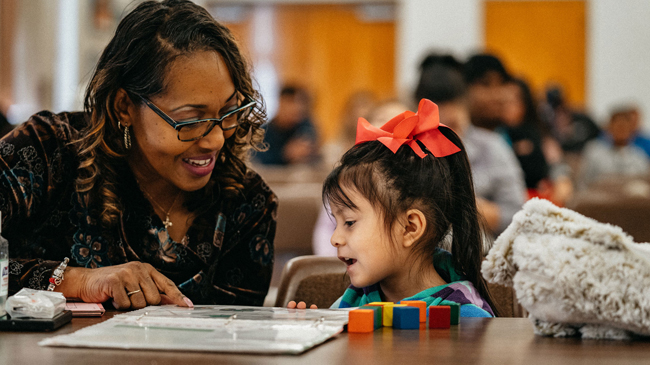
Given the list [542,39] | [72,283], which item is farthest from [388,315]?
[542,39]

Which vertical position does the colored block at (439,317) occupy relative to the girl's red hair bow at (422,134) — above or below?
below

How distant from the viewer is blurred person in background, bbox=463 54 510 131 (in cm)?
377

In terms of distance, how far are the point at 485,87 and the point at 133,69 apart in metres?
2.68

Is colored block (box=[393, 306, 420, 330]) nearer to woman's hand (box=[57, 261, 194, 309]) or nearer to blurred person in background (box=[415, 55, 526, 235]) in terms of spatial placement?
woman's hand (box=[57, 261, 194, 309])

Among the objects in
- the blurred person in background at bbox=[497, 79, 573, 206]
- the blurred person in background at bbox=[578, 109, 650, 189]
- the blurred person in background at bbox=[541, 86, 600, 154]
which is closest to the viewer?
the blurred person in background at bbox=[497, 79, 573, 206]

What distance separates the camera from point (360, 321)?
0.93m

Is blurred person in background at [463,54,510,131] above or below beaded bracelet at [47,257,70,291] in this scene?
above

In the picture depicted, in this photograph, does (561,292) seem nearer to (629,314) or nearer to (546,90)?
(629,314)

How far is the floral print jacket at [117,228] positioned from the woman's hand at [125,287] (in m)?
0.15

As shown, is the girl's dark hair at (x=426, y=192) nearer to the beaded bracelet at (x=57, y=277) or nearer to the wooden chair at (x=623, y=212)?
the beaded bracelet at (x=57, y=277)

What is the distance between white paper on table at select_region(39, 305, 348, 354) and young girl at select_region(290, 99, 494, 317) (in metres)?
0.27

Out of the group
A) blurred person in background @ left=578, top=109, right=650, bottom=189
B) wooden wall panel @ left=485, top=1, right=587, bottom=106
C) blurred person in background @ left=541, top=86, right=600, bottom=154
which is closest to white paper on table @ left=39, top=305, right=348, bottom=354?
blurred person in background @ left=578, top=109, right=650, bottom=189

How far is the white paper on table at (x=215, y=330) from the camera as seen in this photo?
0.82 metres

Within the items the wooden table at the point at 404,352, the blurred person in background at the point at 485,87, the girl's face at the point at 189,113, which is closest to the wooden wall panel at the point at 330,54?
the blurred person in background at the point at 485,87
